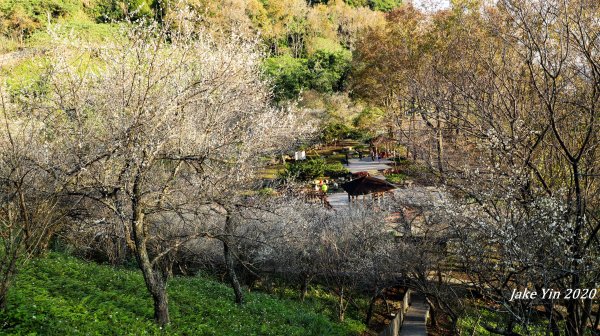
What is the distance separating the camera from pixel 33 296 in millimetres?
6449

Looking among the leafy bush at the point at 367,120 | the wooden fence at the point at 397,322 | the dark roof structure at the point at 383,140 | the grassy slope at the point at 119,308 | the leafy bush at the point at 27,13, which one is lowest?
the wooden fence at the point at 397,322

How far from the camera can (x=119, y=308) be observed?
7219mm

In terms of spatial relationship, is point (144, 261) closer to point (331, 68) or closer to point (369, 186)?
point (369, 186)

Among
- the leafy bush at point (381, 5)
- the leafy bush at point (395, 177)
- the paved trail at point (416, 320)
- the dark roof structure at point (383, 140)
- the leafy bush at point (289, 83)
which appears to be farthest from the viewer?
the leafy bush at point (381, 5)

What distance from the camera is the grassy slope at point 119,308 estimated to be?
18.9 ft

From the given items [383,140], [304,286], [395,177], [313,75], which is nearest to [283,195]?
[304,286]

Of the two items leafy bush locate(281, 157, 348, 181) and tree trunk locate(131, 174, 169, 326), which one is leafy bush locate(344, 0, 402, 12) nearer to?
leafy bush locate(281, 157, 348, 181)

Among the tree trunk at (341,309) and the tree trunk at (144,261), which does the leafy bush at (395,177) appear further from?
the tree trunk at (144,261)

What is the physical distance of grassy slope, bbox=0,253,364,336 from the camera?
5.75 meters

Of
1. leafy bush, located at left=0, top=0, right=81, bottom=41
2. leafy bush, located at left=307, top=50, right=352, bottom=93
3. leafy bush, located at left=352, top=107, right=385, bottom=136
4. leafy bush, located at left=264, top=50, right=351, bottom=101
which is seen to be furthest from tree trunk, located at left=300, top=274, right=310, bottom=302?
leafy bush, located at left=0, top=0, right=81, bottom=41

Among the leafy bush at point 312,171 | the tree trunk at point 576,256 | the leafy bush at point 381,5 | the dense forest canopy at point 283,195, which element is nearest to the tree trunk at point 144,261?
the dense forest canopy at point 283,195

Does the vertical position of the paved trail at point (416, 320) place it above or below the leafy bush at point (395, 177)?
below

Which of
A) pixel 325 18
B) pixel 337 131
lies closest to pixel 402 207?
pixel 337 131

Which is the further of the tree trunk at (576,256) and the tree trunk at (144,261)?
the tree trunk at (144,261)
